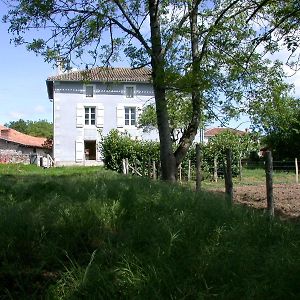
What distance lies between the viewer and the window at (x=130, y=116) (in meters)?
48.9

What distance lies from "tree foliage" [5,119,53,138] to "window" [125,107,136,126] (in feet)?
269

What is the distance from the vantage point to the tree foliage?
12862 centimetres

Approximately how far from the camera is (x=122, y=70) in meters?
52.0

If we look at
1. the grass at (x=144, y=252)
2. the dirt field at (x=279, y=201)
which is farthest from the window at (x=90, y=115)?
the grass at (x=144, y=252)

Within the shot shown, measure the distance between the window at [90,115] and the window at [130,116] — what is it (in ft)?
11.4

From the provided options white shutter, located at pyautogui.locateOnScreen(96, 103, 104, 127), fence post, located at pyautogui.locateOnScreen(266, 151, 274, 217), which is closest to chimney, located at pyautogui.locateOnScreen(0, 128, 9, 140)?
white shutter, located at pyautogui.locateOnScreen(96, 103, 104, 127)

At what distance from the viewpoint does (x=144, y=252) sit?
418cm

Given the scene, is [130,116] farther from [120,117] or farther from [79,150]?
[79,150]

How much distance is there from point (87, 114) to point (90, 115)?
1.07 ft

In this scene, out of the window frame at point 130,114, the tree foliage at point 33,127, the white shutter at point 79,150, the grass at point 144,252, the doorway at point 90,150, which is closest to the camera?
the grass at point 144,252

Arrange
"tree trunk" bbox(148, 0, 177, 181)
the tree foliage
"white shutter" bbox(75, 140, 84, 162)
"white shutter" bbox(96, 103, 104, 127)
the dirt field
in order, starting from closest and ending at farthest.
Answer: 1. the dirt field
2. "tree trunk" bbox(148, 0, 177, 181)
3. "white shutter" bbox(75, 140, 84, 162)
4. "white shutter" bbox(96, 103, 104, 127)
5. the tree foliage

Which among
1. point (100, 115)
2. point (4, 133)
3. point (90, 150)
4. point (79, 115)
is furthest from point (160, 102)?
point (4, 133)

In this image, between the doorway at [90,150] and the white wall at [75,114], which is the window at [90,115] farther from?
the doorway at [90,150]

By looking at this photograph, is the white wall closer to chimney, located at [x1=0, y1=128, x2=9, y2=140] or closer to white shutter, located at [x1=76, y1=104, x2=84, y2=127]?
white shutter, located at [x1=76, y1=104, x2=84, y2=127]
